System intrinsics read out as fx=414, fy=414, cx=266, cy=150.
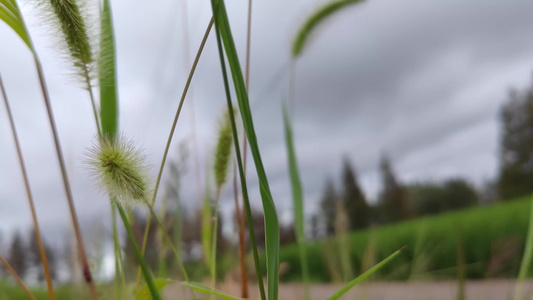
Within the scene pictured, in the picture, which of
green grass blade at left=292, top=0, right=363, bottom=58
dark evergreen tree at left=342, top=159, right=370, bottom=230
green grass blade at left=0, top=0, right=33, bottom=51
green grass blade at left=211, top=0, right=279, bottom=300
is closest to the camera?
green grass blade at left=211, top=0, right=279, bottom=300

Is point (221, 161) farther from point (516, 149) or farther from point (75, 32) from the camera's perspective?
point (516, 149)

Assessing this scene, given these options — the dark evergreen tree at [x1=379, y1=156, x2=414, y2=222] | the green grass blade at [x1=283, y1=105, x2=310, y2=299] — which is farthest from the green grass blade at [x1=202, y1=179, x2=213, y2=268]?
the dark evergreen tree at [x1=379, y1=156, x2=414, y2=222]

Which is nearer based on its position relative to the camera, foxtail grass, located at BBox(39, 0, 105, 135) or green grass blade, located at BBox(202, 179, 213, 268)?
foxtail grass, located at BBox(39, 0, 105, 135)

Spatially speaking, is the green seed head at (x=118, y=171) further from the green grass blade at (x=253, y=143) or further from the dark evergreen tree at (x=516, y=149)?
the dark evergreen tree at (x=516, y=149)

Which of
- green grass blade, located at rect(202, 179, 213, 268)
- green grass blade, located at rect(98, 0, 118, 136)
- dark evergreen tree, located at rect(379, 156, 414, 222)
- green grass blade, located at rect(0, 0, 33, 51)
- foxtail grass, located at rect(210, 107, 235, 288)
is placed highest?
green grass blade, located at rect(0, 0, 33, 51)

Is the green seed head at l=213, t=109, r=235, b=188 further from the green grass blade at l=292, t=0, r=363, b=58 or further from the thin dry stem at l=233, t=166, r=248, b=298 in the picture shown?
the green grass blade at l=292, t=0, r=363, b=58

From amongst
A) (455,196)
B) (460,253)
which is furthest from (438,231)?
(455,196)

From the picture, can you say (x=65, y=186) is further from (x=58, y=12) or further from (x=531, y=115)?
(x=531, y=115)
